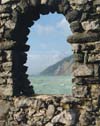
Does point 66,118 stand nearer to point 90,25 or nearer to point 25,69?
point 25,69

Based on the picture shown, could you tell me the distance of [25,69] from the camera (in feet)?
40.8

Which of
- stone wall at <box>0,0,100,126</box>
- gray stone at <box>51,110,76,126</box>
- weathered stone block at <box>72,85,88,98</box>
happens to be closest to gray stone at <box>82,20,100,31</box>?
stone wall at <box>0,0,100,126</box>

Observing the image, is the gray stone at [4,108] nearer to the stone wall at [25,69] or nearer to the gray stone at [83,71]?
the stone wall at [25,69]

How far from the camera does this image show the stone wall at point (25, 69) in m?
10.8

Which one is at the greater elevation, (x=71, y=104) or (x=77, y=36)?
(x=77, y=36)

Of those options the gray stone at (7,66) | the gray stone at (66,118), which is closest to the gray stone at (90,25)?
the gray stone at (66,118)

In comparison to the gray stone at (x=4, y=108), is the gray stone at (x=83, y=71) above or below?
above

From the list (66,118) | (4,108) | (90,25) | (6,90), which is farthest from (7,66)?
(90,25)

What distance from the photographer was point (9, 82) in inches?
465

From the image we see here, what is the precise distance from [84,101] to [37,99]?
4.05 feet

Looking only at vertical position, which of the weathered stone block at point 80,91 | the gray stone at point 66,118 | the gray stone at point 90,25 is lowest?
the gray stone at point 66,118

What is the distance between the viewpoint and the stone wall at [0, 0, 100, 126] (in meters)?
10.8

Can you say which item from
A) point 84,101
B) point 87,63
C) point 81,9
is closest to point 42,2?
point 81,9

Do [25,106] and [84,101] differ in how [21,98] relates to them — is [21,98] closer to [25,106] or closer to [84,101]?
[25,106]
